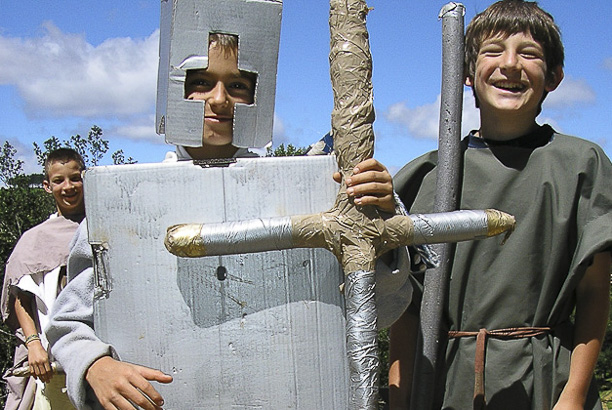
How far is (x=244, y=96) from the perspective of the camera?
175 centimetres

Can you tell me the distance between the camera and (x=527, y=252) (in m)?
1.86

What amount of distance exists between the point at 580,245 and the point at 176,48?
3.76ft

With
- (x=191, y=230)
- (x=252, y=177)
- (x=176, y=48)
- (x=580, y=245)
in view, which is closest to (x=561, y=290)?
(x=580, y=245)

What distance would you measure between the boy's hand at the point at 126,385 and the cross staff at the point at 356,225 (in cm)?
36

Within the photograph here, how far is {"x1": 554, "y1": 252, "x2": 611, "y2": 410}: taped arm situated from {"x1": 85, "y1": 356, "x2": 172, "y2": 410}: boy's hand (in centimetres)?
103

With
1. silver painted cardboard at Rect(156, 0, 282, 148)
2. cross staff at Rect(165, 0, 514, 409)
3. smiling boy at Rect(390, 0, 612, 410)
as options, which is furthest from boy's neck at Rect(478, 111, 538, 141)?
silver painted cardboard at Rect(156, 0, 282, 148)

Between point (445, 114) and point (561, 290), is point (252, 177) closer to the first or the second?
point (445, 114)

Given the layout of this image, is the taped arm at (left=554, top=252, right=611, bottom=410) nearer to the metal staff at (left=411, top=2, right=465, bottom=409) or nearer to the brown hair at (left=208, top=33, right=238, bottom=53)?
the metal staff at (left=411, top=2, right=465, bottom=409)

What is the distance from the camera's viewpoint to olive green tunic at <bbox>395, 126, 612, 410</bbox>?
5.99 ft

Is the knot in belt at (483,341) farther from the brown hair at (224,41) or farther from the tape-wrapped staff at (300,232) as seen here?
the brown hair at (224,41)

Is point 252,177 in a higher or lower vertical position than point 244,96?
lower

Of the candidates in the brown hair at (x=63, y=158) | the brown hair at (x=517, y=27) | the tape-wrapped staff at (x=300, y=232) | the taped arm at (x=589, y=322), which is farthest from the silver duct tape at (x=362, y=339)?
the brown hair at (x=63, y=158)

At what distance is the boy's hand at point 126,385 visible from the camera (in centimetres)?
148

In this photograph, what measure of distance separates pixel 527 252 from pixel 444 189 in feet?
0.92
